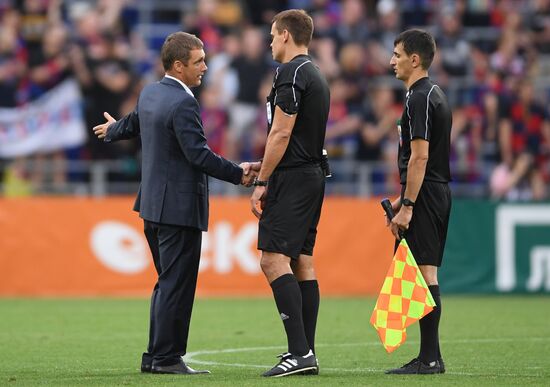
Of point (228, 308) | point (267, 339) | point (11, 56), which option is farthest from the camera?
point (11, 56)

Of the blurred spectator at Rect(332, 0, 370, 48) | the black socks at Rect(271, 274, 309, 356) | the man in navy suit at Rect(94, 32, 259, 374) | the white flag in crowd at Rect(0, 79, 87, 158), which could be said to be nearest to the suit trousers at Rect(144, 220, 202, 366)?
the man in navy suit at Rect(94, 32, 259, 374)

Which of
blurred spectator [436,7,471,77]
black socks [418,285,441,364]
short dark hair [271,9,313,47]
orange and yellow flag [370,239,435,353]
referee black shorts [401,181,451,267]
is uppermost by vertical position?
blurred spectator [436,7,471,77]

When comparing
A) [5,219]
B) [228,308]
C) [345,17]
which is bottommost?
[228,308]

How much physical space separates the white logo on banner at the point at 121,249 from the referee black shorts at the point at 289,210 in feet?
27.9

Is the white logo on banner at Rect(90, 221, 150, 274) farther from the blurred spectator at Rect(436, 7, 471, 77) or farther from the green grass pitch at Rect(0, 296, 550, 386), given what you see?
the blurred spectator at Rect(436, 7, 471, 77)

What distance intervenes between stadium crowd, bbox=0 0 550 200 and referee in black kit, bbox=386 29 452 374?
31.8 feet

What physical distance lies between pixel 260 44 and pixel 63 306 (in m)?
6.05

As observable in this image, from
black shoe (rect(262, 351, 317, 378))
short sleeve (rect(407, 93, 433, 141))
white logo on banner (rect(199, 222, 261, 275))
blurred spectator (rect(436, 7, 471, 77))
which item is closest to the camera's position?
black shoe (rect(262, 351, 317, 378))

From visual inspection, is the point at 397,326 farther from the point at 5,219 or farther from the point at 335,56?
the point at 335,56

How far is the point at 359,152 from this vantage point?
18.6m

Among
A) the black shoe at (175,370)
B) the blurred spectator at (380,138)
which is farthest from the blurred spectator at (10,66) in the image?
the black shoe at (175,370)

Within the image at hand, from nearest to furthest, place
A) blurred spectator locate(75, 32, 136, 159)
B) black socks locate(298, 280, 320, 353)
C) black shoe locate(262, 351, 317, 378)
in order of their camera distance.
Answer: black shoe locate(262, 351, 317, 378), black socks locate(298, 280, 320, 353), blurred spectator locate(75, 32, 136, 159)

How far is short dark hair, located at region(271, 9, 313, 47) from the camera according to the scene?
26.1 feet

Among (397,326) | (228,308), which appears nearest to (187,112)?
(397,326)
